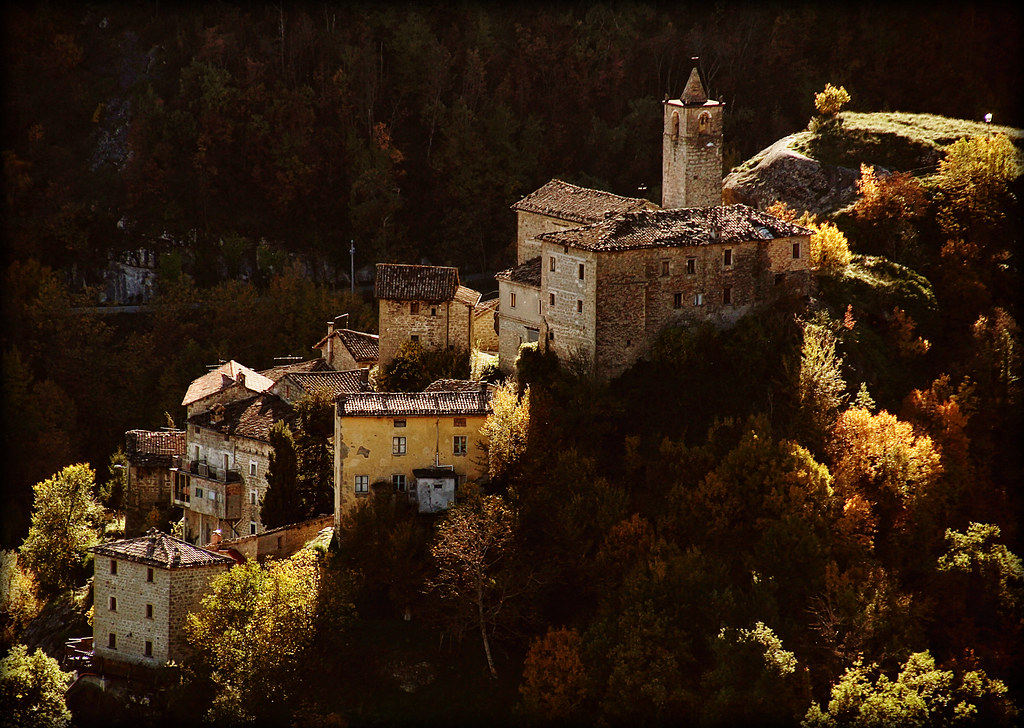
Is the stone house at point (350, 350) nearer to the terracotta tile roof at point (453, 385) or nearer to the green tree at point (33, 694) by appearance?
the terracotta tile roof at point (453, 385)

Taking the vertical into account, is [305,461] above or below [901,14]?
below

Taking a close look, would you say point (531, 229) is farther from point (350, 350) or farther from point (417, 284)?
point (350, 350)

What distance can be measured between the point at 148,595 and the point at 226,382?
13593 millimetres

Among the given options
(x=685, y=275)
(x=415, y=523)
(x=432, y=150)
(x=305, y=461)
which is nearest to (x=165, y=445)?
(x=305, y=461)

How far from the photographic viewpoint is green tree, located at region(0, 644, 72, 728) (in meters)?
60.4

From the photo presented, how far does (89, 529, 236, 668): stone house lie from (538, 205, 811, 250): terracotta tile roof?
645 inches

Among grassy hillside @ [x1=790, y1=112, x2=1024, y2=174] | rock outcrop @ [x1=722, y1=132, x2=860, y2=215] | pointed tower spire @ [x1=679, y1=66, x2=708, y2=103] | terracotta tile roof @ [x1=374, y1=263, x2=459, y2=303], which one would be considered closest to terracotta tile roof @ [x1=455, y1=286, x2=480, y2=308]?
terracotta tile roof @ [x1=374, y1=263, x2=459, y2=303]

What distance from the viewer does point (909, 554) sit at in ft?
207

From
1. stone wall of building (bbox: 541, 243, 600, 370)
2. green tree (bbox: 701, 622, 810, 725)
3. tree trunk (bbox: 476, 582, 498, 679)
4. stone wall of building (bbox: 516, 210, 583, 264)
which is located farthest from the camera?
stone wall of building (bbox: 516, 210, 583, 264)

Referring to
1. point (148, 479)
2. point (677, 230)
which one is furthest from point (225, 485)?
point (677, 230)

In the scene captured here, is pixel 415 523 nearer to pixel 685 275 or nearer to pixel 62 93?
pixel 685 275

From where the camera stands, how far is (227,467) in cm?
6956

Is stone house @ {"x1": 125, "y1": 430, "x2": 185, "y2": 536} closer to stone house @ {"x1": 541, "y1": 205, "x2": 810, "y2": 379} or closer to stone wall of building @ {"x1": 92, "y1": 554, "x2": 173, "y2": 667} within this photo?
stone wall of building @ {"x1": 92, "y1": 554, "x2": 173, "y2": 667}

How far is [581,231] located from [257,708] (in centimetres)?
1965
